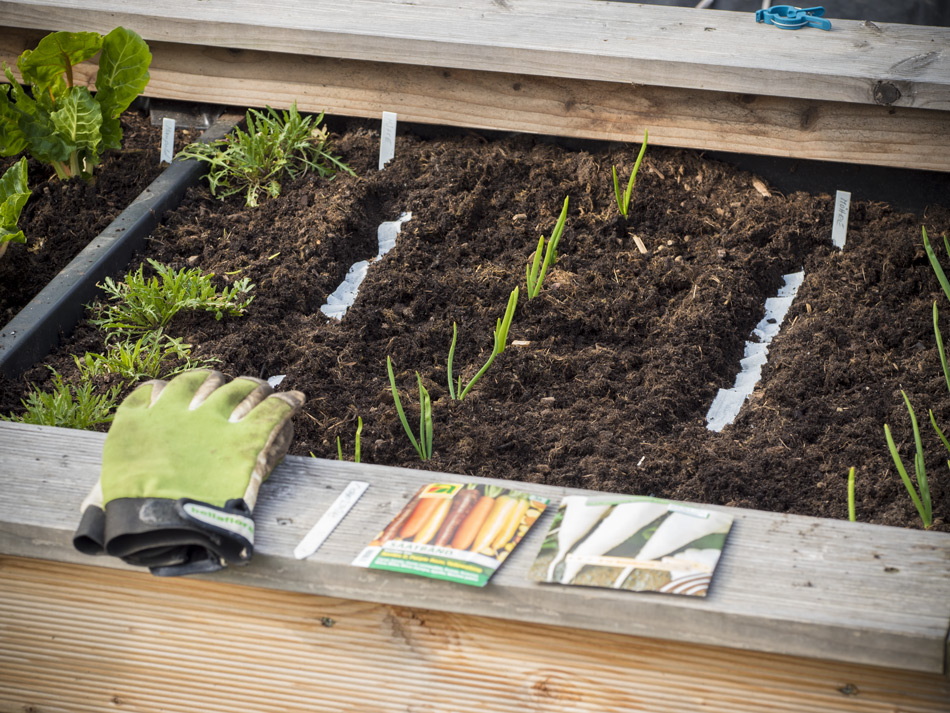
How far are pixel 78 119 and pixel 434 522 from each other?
1874mm

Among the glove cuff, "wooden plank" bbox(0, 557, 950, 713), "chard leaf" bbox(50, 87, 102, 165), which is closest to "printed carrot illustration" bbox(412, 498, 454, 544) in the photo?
"wooden plank" bbox(0, 557, 950, 713)

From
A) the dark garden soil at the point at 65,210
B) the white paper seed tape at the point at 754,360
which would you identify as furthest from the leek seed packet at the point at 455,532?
the dark garden soil at the point at 65,210

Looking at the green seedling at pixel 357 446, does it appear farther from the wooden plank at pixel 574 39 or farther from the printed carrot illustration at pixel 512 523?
the wooden plank at pixel 574 39

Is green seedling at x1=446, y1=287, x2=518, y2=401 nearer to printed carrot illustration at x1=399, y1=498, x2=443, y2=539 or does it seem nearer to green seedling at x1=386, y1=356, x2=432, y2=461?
green seedling at x1=386, y1=356, x2=432, y2=461

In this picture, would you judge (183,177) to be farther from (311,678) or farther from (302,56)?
(311,678)

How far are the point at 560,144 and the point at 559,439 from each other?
1334 mm

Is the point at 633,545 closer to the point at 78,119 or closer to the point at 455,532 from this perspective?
the point at 455,532

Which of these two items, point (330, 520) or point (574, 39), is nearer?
point (330, 520)

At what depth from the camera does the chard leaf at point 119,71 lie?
2459mm

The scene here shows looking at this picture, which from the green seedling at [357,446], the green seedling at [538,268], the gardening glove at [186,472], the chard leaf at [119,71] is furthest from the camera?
the chard leaf at [119,71]

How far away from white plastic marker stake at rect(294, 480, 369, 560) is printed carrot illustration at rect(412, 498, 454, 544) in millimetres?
123

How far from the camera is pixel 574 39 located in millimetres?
2643

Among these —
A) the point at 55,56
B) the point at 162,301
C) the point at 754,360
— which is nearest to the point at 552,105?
the point at 754,360

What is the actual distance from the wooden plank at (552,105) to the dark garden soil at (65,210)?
262mm
